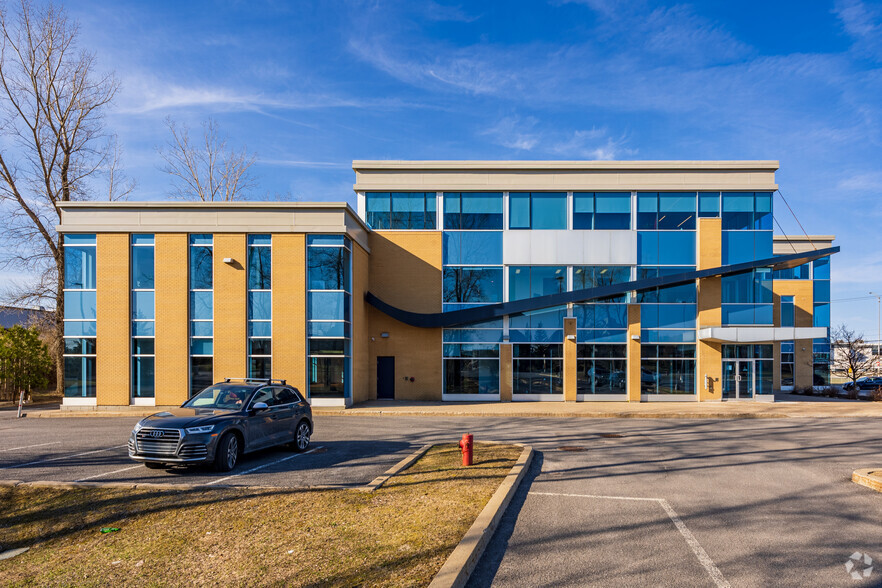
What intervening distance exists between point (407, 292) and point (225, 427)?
59.5 ft

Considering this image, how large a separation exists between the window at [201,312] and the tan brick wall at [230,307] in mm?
287

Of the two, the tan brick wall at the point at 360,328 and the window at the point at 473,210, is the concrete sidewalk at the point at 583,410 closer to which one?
the tan brick wall at the point at 360,328

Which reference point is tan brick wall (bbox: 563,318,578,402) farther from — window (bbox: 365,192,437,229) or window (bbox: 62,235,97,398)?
window (bbox: 62,235,97,398)

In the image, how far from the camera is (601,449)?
1352 centimetres

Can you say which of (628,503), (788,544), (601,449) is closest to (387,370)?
(601,449)

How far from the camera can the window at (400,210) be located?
93.0 feet

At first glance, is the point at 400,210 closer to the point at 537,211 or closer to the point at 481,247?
the point at 481,247

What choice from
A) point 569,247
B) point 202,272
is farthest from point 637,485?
point 202,272

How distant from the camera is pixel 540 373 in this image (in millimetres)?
27938

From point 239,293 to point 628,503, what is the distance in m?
19.2

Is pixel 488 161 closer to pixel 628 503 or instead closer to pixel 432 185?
pixel 432 185

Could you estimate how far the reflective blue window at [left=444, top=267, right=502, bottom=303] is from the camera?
2820 cm

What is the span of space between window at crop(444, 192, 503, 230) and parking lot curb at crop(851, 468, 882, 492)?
19.6 metres

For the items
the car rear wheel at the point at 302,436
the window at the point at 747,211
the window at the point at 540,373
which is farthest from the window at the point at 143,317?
the window at the point at 747,211
